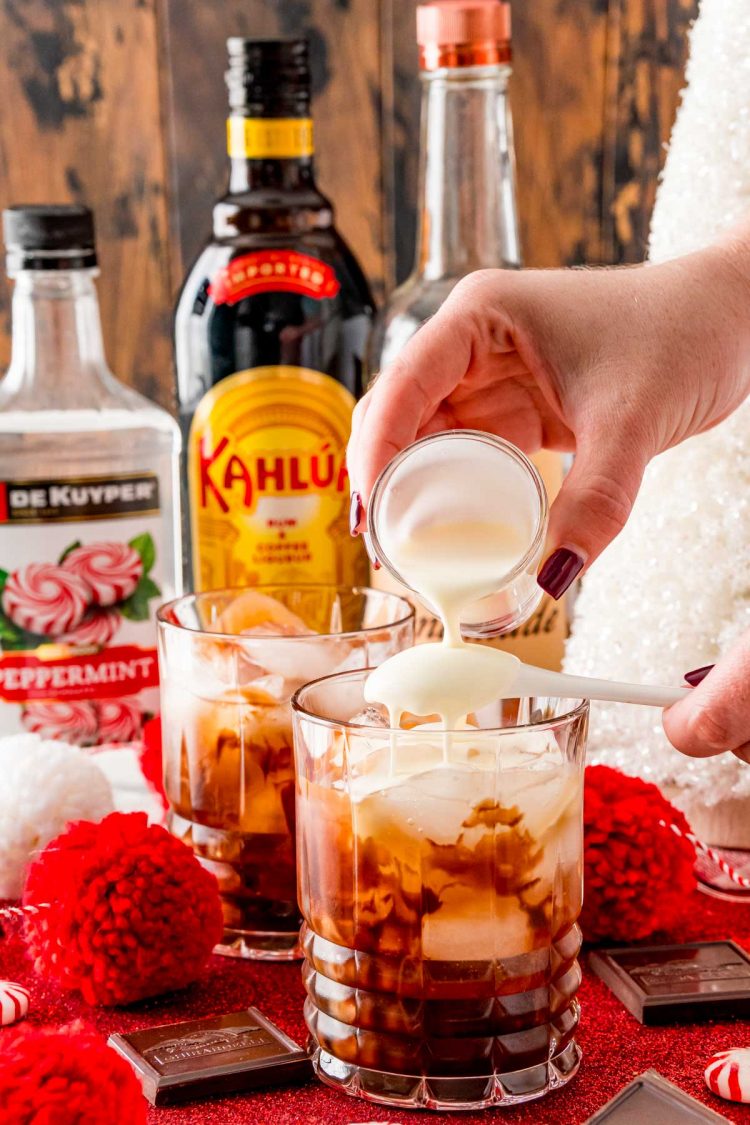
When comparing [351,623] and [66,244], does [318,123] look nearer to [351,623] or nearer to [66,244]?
[66,244]

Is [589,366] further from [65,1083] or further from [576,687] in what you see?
[65,1083]

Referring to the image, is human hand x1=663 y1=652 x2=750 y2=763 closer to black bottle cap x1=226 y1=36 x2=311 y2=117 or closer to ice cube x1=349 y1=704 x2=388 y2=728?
ice cube x1=349 y1=704 x2=388 y2=728

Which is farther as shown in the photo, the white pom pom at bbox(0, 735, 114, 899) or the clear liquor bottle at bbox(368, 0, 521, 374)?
the clear liquor bottle at bbox(368, 0, 521, 374)

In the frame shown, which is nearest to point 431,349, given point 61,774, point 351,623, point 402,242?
point 351,623

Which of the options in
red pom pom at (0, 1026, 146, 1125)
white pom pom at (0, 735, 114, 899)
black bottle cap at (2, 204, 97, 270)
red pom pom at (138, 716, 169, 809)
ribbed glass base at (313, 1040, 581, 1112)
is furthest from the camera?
black bottle cap at (2, 204, 97, 270)

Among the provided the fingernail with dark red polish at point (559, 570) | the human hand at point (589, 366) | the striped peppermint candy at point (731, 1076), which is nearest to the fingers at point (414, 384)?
the human hand at point (589, 366)

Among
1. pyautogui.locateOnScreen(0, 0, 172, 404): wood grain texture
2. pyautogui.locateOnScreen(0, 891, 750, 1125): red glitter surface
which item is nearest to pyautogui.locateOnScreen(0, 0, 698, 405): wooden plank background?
pyautogui.locateOnScreen(0, 0, 172, 404): wood grain texture

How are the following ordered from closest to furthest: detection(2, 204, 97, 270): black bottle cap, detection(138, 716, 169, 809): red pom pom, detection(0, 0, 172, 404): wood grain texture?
detection(138, 716, 169, 809): red pom pom
detection(2, 204, 97, 270): black bottle cap
detection(0, 0, 172, 404): wood grain texture
